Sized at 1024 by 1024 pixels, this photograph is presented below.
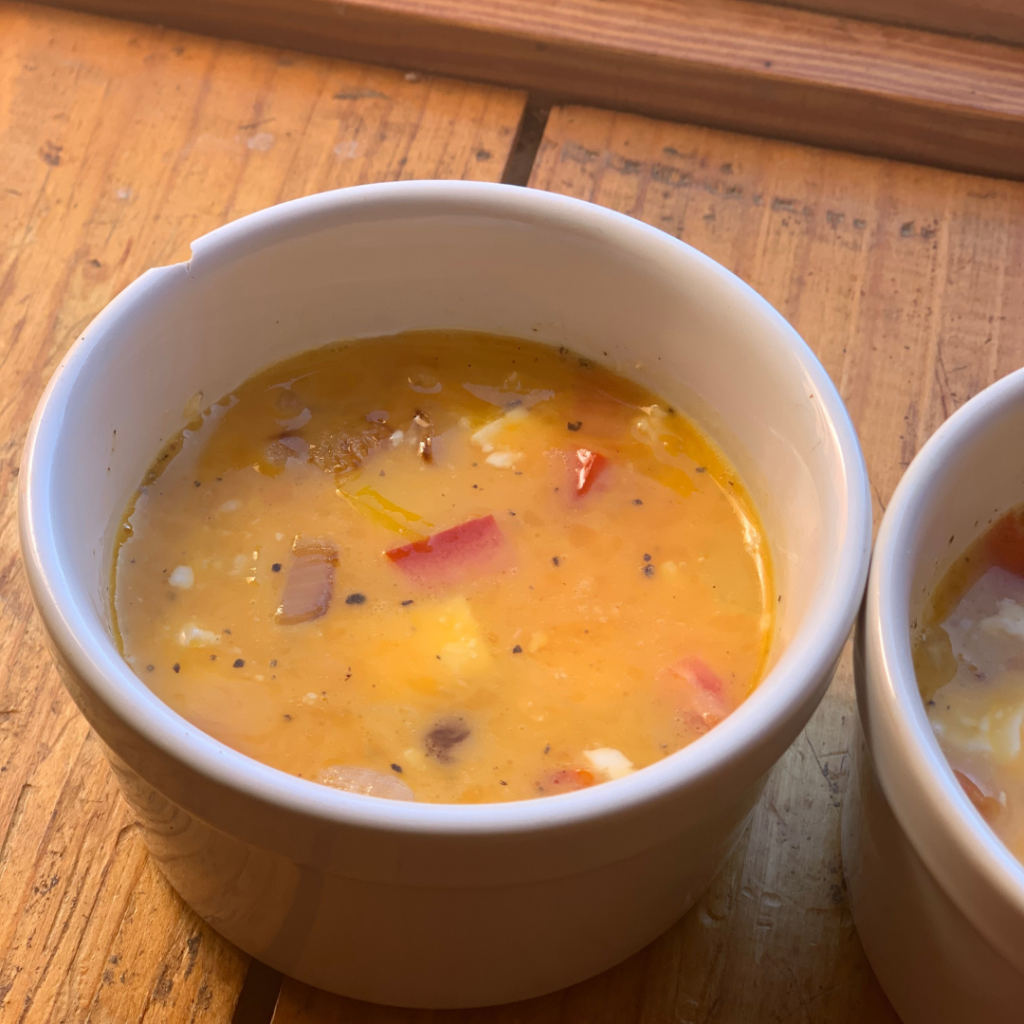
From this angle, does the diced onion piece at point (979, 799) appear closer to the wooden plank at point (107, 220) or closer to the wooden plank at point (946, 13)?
the wooden plank at point (107, 220)

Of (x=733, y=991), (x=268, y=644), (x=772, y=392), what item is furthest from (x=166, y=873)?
(x=772, y=392)

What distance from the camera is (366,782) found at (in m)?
0.66

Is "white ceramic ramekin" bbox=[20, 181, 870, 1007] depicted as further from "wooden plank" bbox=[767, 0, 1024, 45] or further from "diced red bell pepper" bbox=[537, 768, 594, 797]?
"wooden plank" bbox=[767, 0, 1024, 45]

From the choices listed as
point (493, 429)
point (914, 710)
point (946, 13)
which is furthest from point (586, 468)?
point (946, 13)

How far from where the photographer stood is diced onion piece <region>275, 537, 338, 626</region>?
0.73 metres

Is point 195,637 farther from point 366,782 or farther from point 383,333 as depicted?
point 383,333

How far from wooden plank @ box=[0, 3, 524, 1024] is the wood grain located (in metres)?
0.04

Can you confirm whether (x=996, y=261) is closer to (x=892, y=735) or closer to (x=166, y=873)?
(x=892, y=735)

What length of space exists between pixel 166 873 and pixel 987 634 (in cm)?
49

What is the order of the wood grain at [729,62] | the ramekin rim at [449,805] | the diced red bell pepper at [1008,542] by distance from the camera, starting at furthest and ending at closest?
the wood grain at [729,62] < the diced red bell pepper at [1008,542] < the ramekin rim at [449,805]

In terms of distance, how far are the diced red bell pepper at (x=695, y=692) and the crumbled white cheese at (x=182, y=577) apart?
282 mm

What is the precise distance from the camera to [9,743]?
0.79m

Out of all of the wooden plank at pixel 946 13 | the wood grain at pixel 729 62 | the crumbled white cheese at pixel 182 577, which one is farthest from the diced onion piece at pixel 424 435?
the wooden plank at pixel 946 13

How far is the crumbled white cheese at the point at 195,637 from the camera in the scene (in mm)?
714
